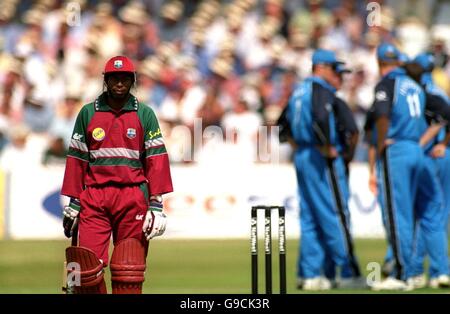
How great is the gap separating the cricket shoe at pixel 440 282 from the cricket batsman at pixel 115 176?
17.0 ft

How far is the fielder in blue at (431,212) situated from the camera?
14938 millimetres

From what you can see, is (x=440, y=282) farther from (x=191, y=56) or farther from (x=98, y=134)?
(x=191, y=56)

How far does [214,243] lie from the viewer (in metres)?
21.0

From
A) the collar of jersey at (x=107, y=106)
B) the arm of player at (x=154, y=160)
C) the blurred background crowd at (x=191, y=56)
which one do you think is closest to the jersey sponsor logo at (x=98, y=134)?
the collar of jersey at (x=107, y=106)

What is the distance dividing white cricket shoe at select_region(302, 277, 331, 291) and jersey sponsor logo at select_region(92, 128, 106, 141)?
183 inches

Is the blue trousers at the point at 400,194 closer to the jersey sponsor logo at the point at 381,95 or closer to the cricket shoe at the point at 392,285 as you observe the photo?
the cricket shoe at the point at 392,285

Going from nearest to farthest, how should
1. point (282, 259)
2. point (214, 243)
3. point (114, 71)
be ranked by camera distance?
point (114, 71), point (282, 259), point (214, 243)

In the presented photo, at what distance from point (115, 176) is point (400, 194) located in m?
4.79

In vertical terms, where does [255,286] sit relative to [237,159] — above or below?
below

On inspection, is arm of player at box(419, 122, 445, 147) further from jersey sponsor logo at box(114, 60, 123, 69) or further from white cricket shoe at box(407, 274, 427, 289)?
jersey sponsor logo at box(114, 60, 123, 69)
